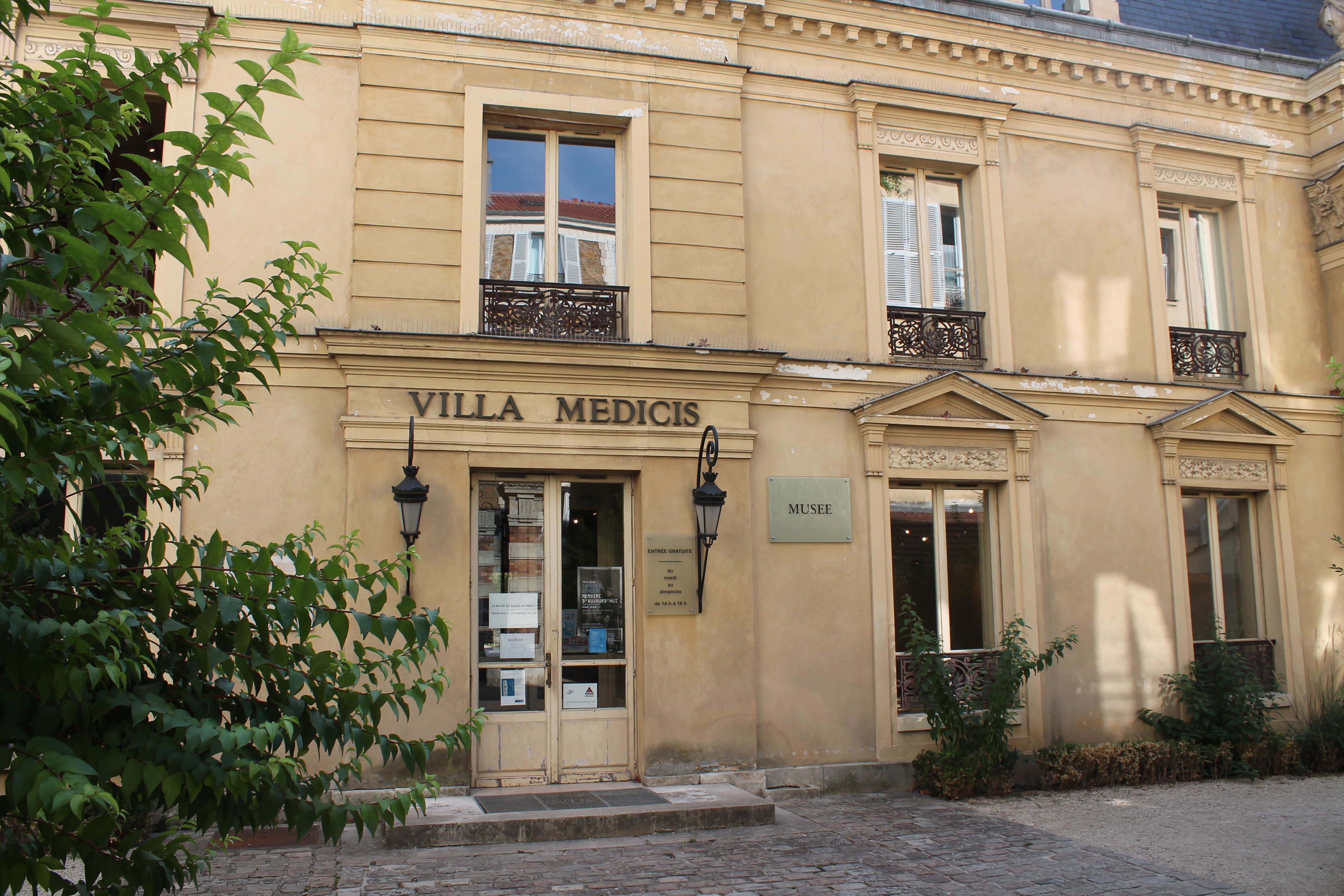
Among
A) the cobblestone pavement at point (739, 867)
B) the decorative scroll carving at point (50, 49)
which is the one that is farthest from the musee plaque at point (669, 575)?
the decorative scroll carving at point (50, 49)

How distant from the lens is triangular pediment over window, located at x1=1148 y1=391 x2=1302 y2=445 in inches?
393

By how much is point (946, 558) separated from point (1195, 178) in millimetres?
5326

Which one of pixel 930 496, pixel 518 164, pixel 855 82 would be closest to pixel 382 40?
pixel 518 164

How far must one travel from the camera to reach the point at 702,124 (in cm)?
895

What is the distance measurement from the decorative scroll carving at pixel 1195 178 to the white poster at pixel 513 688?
334 inches

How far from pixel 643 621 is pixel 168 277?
4.81 meters

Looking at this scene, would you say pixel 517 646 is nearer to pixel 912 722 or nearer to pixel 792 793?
pixel 792 793

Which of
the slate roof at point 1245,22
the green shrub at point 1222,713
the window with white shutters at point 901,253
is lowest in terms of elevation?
the green shrub at point 1222,713

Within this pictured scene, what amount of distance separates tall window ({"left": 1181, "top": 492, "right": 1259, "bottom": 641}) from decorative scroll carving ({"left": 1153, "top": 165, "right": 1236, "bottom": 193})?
3.43 metres

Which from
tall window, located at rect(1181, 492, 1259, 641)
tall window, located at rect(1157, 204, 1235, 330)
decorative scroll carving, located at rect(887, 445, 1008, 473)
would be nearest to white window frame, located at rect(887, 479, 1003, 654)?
decorative scroll carving, located at rect(887, 445, 1008, 473)

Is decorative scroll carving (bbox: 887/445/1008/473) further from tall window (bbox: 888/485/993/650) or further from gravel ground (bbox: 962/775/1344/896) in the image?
gravel ground (bbox: 962/775/1344/896)

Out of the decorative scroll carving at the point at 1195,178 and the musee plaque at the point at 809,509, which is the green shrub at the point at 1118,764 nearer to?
the musee plaque at the point at 809,509

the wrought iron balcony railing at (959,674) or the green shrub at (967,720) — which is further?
the wrought iron balcony railing at (959,674)

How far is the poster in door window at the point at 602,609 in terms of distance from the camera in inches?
328
